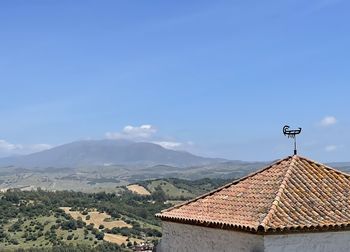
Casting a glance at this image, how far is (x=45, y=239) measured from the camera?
83.8m

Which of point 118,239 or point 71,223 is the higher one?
point 71,223

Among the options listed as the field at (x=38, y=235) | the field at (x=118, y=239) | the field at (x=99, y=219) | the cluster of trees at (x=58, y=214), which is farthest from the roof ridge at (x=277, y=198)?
the field at (x=99, y=219)

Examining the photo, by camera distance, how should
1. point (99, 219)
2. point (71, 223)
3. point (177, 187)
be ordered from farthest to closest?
1. point (177, 187)
2. point (99, 219)
3. point (71, 223)

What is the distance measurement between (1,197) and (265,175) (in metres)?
100

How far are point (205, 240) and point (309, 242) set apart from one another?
2.18m

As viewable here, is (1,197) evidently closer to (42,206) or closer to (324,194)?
(42,206)

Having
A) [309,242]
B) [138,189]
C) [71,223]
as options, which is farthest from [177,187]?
[309,242]

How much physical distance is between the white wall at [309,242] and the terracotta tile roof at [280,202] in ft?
0.54

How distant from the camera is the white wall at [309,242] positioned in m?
9.69

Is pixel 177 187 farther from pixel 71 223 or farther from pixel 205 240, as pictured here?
pixel 205 240

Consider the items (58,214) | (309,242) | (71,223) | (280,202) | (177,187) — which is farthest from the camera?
(177,187)

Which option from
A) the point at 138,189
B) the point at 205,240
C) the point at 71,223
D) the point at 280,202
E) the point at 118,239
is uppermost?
the point at 138,189

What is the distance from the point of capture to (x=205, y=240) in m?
11.2

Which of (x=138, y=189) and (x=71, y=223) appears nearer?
(x=71, y=223)
